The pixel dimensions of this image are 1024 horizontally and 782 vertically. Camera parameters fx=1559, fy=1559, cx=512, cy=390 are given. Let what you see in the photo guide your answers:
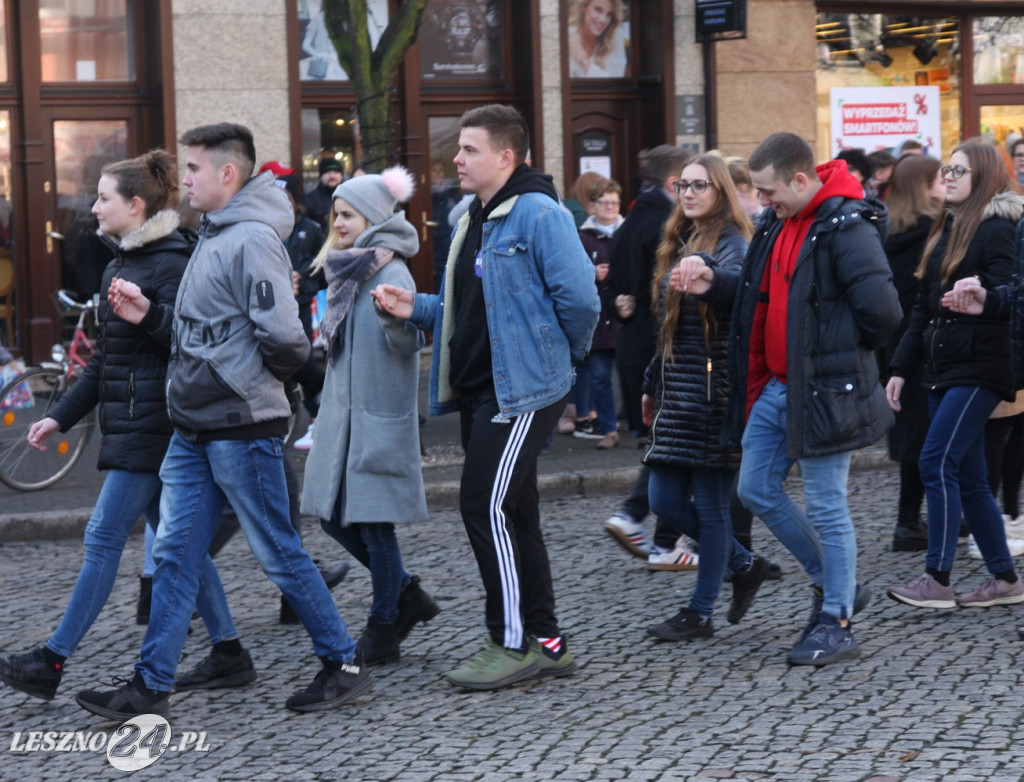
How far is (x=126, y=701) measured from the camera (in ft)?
16.2

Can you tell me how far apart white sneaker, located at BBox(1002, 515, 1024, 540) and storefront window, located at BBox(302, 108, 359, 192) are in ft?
26.8

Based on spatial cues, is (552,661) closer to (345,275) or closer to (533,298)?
(533,298)

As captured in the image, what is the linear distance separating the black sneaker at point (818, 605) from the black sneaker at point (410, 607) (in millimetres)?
1371

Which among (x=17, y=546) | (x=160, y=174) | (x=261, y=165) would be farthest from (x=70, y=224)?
(x=160, y=174)

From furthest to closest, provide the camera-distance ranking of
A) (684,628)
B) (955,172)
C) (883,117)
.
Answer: (883,117)
(955,172)
(684,628)

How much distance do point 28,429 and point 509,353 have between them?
527 cm

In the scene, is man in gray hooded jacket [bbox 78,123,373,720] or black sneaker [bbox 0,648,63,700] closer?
man in gray hooded jacket [bbox 78,123,373,720]

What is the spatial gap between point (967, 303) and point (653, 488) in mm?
1414

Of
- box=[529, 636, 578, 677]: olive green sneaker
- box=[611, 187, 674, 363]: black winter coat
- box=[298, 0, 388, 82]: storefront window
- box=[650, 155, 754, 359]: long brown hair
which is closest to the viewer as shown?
box=[529, 636, 578, 677]: olive green sneaker

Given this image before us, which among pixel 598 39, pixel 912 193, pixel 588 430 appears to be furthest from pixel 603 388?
pixel 598 39

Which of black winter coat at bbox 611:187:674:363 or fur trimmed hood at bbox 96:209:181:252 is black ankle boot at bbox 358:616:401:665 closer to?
fur trimmed hood at bbox 96:209:181:252

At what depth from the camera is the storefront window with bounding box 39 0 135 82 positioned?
13656mm

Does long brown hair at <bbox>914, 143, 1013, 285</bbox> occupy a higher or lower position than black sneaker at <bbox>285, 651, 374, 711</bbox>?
higher

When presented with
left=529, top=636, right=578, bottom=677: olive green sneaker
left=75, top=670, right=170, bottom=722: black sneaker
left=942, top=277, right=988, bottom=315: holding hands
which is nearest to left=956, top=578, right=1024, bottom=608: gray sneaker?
left=942, top=277, right=988, bottom=315: holding hands
